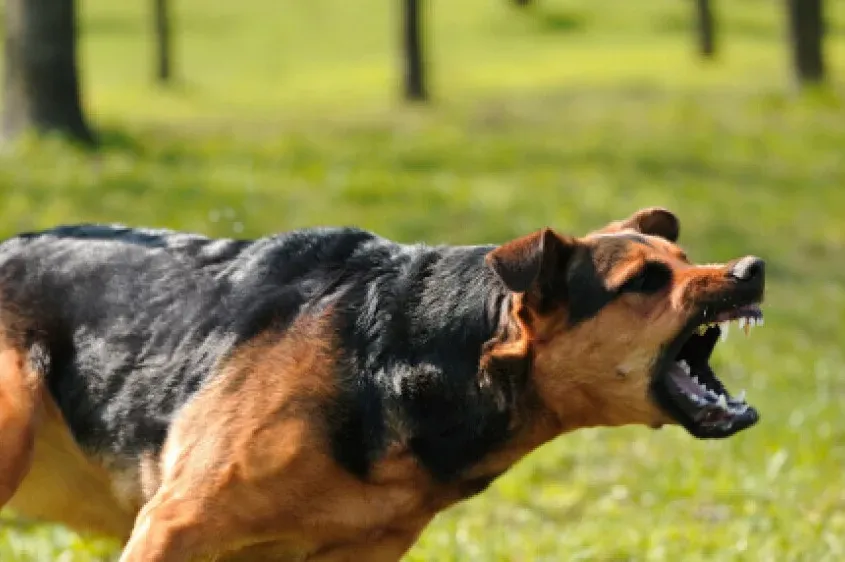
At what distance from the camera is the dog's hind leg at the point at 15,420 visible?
5117mm

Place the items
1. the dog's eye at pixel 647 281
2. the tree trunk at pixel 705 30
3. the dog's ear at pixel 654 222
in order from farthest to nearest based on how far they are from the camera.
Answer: the tree trunk at pixel 705 30, the dog's ear at pixel 654 222, the dog's eye at pixel 647 281

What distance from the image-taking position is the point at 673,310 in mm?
4621

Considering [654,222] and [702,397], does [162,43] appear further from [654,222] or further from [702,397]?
[702,397]

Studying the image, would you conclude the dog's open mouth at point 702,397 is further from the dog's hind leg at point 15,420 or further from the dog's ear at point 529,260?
the dog's hind leg at point 15,420

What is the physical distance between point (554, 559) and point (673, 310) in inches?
91.4

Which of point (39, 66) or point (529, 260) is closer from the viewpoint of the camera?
point (529, 260)

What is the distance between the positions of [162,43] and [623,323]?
28507 mm

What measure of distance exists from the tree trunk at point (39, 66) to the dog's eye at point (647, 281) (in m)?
11.1

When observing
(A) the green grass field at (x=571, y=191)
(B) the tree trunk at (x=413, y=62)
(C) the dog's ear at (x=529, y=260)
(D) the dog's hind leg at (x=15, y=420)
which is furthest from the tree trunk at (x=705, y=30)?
(D) the dog's hind leg at (x=15, y=420)

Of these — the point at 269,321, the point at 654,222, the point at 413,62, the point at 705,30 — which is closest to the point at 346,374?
the point at 269,321

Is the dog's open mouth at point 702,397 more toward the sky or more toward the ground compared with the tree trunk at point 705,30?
more toward the ground

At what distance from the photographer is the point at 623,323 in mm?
4664

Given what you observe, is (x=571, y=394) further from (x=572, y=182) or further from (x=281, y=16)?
(x=281, y=16)

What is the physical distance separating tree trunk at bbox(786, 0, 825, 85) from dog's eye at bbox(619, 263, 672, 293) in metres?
19.3
